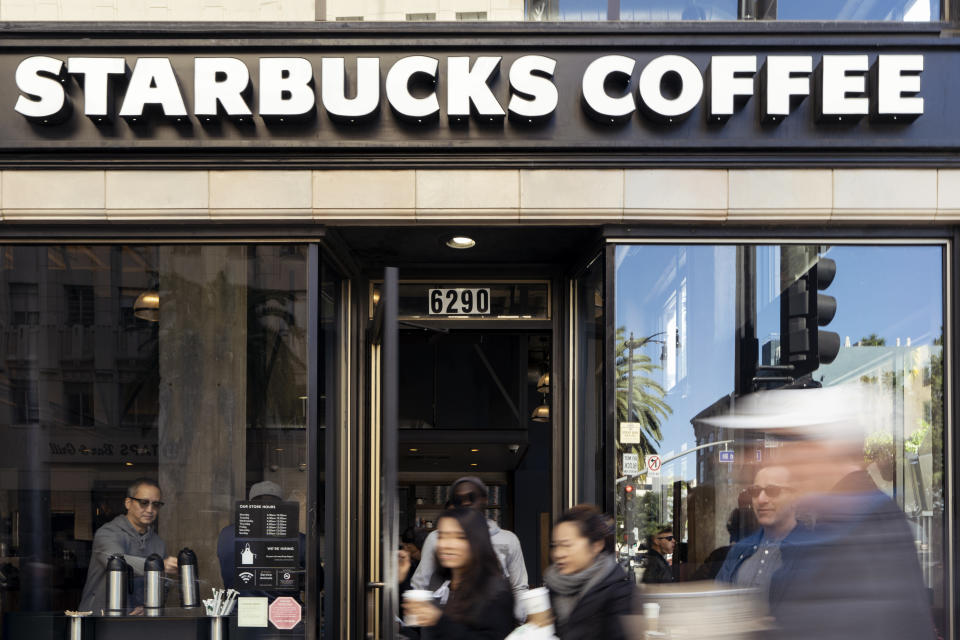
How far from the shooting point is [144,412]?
6773 millimetres

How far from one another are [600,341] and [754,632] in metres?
3.46

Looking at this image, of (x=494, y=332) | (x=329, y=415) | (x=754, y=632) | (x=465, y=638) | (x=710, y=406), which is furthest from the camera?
(x=494, y=332)

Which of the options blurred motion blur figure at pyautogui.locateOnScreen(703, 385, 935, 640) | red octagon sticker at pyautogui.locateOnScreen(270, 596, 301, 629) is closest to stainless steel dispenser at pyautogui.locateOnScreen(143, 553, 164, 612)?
red octagon sticker at pyautogui.locateOnScreen(270, 596, 301, 629)

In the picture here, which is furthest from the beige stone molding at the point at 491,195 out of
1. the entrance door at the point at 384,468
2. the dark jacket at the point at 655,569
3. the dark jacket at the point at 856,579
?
the dark jacket at the point at 856,579

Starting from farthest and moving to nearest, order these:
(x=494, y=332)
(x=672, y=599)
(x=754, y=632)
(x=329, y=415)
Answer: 1. (x=494, y=332)
2. (x=329, y=415)
3. (x=672, y=599)
4. (x=754, y=632)

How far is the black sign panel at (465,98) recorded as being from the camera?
6324mm

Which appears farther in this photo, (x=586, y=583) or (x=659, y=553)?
(x=659, y=553)

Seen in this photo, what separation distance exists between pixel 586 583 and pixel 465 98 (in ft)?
11.6

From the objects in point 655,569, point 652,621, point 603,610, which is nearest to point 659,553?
point 655,569

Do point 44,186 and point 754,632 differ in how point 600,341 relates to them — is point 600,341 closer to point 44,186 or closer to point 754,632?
point 754,632

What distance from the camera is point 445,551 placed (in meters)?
4.28

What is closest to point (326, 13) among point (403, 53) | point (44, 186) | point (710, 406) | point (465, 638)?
point (403, 53)

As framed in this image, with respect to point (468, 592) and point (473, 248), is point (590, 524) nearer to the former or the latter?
point (468, 592)

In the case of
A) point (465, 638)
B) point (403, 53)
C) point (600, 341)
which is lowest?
point (465, 638)
